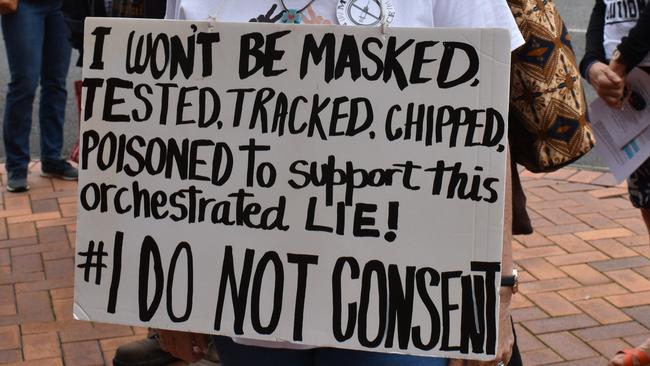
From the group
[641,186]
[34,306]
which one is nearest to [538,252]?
[641,186]

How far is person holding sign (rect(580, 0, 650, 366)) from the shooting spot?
3.42 m

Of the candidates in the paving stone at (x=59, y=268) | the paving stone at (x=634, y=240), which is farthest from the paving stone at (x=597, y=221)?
the paving stone at (x=59, y=268)

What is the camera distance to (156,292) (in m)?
1.87

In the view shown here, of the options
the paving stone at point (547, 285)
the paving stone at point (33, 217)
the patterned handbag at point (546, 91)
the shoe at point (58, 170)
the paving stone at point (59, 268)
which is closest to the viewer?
the patterned handbag at point (546, 91)

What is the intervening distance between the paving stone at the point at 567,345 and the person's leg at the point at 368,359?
200 cm

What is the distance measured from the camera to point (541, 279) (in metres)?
4.45

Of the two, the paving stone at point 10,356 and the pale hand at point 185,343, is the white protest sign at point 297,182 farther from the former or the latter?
the paving stone at point 10,356

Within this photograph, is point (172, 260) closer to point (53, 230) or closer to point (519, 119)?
point (519, 119)

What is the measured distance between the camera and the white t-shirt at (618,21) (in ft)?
11.6

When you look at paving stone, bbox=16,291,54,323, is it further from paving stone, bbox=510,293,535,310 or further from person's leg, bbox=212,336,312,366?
person's leg, bbox=212,336,312,366

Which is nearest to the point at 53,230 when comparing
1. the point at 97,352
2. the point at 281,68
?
the point at 97,352

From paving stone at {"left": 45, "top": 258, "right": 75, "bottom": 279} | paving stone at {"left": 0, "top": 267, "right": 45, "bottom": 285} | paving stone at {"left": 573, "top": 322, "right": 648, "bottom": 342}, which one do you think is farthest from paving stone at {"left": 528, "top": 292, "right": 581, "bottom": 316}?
paving stone at {"left": 0, "top": 267, "right": 45, "bottom": 285}

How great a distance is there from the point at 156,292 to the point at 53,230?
10.7 ft

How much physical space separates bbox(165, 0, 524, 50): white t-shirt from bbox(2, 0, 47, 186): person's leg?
146 inches
